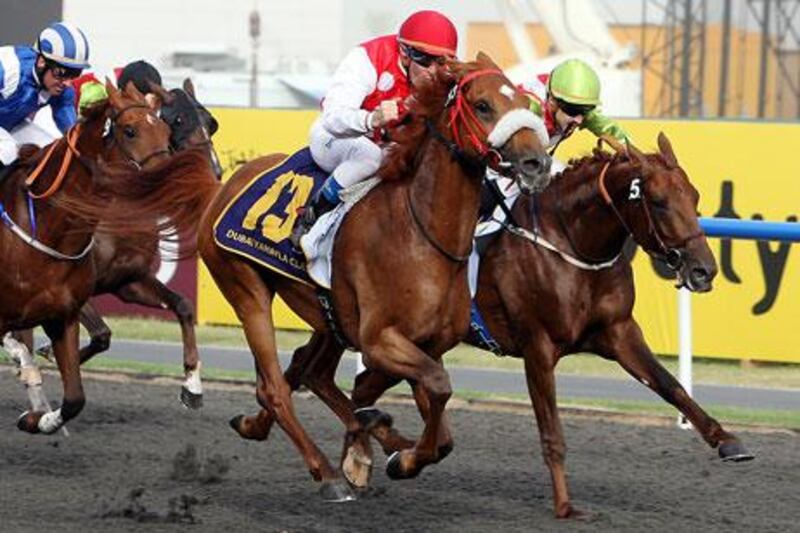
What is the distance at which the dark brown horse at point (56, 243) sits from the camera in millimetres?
7766

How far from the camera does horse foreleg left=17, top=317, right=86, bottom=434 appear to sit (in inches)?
309

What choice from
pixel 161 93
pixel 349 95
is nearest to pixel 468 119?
pixel 349 95

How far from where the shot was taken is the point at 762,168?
1241 cm

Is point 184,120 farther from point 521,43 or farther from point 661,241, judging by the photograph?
point 521,43

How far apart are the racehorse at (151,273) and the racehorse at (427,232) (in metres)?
2.26

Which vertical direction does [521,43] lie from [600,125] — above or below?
below

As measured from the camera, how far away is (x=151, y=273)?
9930 millimetres

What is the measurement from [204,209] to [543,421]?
5.79 ft

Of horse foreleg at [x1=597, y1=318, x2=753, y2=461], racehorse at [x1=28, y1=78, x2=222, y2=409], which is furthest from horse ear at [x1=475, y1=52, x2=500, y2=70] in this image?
racehorse at [x1=28, y1=78, x2=222, y2=409]

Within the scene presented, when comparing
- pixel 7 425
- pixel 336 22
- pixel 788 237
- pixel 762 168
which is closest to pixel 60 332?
pixel 7 425

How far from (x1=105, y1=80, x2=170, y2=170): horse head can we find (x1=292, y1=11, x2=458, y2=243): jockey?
128 cm

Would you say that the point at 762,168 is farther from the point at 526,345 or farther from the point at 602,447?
the point at 526,345

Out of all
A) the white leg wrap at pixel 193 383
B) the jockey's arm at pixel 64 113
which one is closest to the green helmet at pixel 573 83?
the jockey's arm at pixel 64 113

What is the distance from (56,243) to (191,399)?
178 cm
